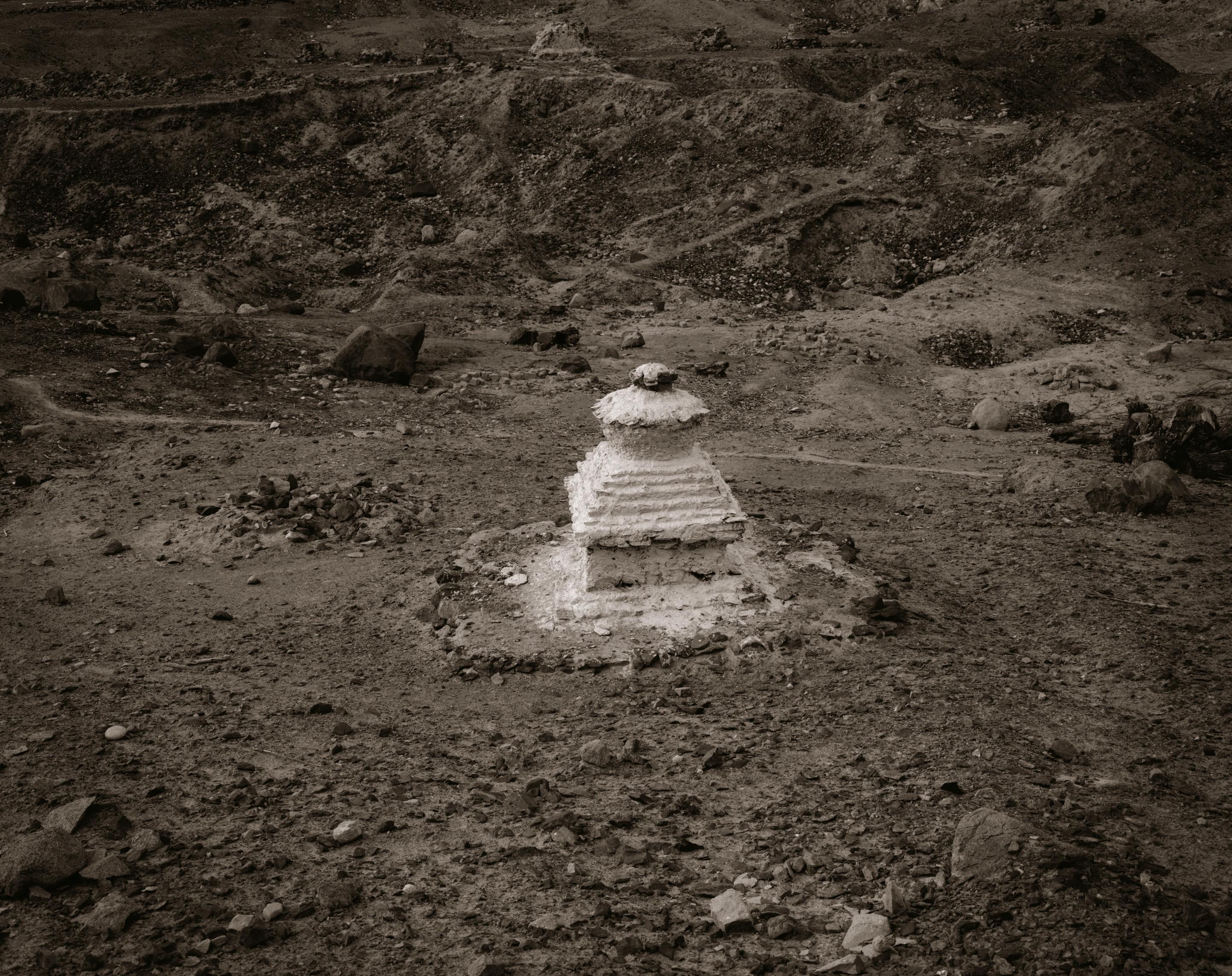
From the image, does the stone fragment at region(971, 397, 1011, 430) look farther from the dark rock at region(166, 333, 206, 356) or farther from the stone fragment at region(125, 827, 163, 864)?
the stone fragment at region(125, 827, 163, 864)

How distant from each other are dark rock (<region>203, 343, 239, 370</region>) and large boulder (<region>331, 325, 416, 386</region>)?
124 cm

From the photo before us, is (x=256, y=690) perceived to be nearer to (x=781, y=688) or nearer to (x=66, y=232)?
(x=781, y=688)

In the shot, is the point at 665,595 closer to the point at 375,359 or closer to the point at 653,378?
the point at 653,378

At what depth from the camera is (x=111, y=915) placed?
5.22 m

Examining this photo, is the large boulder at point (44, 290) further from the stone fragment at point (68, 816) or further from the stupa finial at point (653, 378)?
the stone fragment at point (68, 816)

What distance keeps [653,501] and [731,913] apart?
3.29 meters

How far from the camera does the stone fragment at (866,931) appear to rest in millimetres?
4988

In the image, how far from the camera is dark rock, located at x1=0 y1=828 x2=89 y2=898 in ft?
17.8

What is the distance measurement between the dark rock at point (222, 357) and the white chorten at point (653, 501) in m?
7.72

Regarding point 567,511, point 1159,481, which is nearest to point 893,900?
point 567,511

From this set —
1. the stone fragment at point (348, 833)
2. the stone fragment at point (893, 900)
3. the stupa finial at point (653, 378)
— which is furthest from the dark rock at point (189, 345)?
the stone fragment at point (893, 900)

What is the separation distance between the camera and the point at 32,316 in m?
15.5

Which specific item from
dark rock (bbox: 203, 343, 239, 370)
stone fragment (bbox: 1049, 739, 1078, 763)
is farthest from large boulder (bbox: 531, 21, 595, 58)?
stone fragment (bbox: 1049, 739, 1078, 763)

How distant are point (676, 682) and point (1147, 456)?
6160 mm
